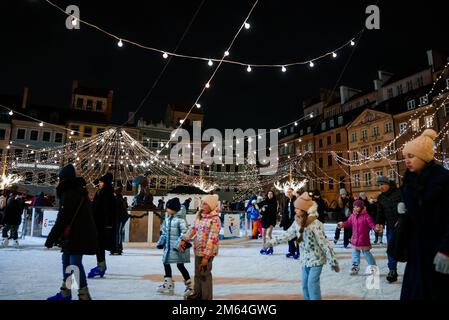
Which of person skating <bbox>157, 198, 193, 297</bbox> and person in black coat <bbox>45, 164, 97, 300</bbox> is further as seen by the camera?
person skating <bbox>157, 198, 193, 297</bbox>

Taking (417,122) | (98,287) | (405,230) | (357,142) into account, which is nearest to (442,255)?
(405,230)

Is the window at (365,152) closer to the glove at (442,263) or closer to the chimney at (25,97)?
the glove at (442,263)

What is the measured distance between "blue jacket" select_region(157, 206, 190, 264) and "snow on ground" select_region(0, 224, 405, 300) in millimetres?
518

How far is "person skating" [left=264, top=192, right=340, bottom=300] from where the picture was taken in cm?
387

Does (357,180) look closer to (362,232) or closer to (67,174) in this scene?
(362,232)

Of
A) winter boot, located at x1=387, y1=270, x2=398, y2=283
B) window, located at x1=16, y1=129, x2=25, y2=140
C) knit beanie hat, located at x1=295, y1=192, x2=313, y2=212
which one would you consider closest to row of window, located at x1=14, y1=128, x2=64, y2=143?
window, located at x1=16, y1=129, x2=25, y2=140

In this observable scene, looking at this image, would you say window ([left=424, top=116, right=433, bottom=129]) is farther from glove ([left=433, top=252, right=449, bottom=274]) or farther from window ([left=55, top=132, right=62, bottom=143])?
window ([left=55, top=132, right=62, bottom=143])

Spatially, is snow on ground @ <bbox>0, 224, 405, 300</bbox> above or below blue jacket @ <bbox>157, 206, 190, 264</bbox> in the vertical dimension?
below

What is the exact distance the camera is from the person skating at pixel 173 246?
16.8ft

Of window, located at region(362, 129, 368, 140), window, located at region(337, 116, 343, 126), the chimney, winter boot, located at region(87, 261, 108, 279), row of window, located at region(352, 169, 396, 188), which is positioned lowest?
winter boot, located at region(87, 261, 108, 279)

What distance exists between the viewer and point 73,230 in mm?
4297

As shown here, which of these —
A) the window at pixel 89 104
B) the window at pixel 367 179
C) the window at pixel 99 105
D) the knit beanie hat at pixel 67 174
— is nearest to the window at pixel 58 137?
the window at pixel 89 104

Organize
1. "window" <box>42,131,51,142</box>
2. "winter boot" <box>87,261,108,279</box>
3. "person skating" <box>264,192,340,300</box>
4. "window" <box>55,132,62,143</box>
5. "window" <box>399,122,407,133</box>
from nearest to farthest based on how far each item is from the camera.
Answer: "person skating" <box>264,192,340,300</box> → "winter boot" <box>87,261,108,279</box> → "window" <box>399,122,407,133</box> → "window" <box>42,131,51,142</box> → "window" <box>55,132,62,143</box>

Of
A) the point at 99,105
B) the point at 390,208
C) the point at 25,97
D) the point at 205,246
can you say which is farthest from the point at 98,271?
the point at 99,105
